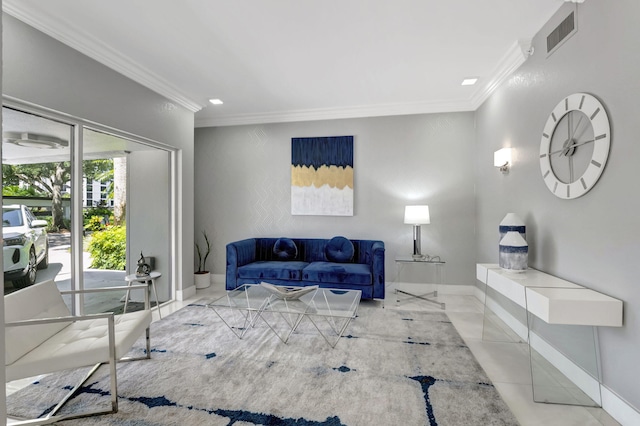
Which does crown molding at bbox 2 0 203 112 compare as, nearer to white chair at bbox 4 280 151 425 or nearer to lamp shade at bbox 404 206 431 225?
white chair at bbox 4 280 151 425

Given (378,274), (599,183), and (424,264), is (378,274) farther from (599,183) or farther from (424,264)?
(599,183)

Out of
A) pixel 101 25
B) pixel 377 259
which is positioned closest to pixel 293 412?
pixel 377 259

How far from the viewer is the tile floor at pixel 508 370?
75.9 inches

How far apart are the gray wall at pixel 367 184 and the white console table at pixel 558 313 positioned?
1.93 meters

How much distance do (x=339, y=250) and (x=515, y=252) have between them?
230cm

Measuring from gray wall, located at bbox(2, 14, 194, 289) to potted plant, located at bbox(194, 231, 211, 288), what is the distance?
36 centimetres

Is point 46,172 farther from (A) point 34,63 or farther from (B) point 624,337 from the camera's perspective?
(B) point 624,337

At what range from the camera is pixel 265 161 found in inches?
204

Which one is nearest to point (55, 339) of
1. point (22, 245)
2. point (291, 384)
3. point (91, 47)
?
point (22, 245)

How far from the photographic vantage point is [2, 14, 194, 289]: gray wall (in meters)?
2.45

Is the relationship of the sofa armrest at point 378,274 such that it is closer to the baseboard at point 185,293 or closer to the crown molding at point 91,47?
the baseboard at point 185,293

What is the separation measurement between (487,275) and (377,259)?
1.32 metres

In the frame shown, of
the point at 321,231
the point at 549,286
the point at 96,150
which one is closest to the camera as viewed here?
the point at 549,286

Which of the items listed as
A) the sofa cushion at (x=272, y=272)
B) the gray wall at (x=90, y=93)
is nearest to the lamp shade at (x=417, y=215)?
the sofa cushion at (x=272, y=272)
